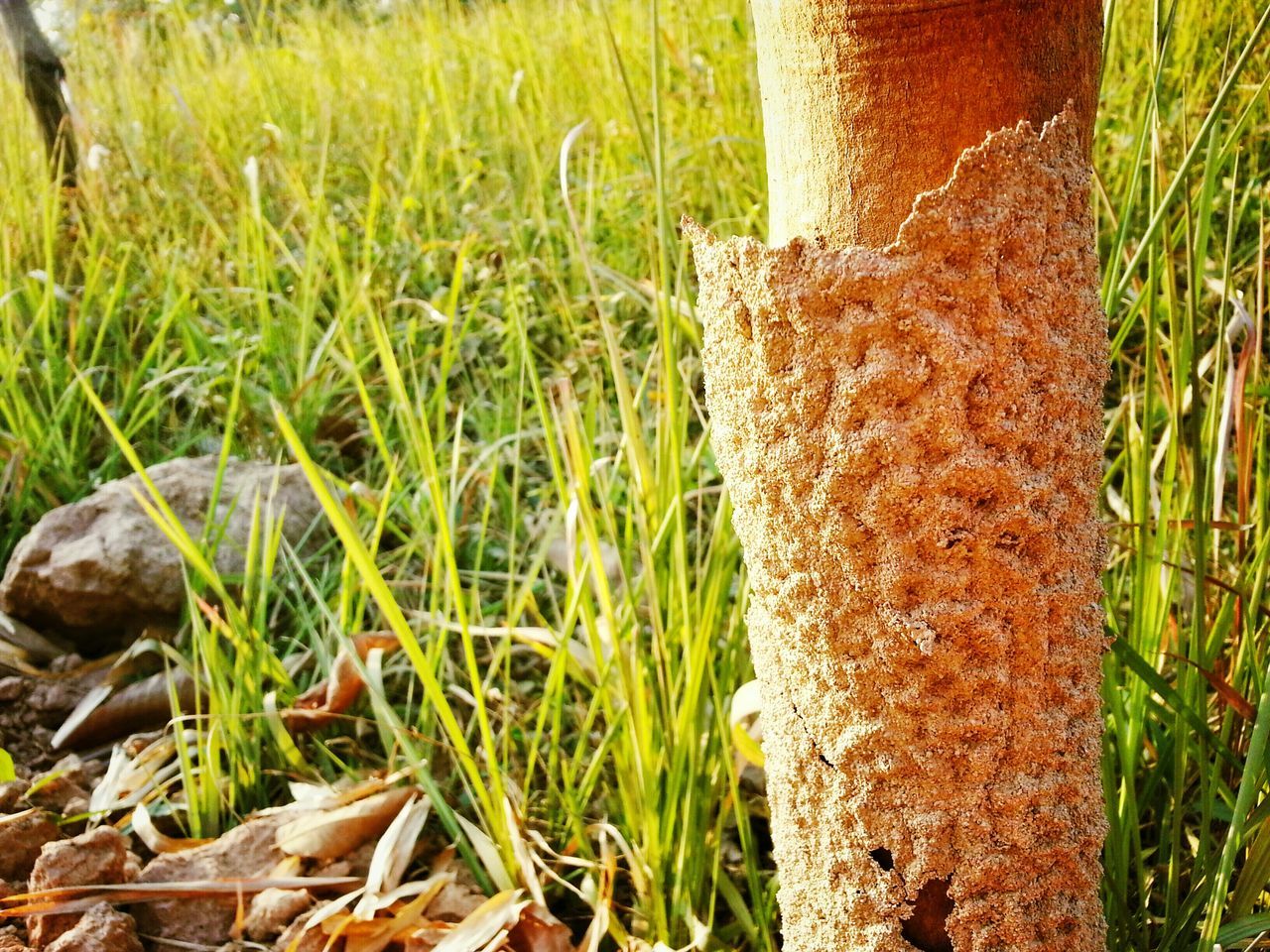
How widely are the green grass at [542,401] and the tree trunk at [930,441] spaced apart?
A: 0.14 m

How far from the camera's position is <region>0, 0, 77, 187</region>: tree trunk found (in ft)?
9.48

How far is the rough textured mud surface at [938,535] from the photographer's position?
717 millimetres

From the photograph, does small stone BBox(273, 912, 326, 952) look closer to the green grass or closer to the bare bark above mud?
the green grass

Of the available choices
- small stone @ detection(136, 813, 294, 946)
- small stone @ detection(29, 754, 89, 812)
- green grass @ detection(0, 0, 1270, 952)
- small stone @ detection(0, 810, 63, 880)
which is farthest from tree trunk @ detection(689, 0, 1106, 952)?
small stone @ detection(29, 754, 89, 812)

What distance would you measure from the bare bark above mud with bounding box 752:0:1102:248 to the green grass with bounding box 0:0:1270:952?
0.17 metres

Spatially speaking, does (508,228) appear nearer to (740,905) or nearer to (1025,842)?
(740,905)

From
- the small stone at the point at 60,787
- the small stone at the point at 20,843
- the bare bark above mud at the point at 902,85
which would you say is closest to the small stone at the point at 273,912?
the small stone at the point at 20,843

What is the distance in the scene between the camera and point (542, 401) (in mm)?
1233

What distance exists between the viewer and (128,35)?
3750 mm

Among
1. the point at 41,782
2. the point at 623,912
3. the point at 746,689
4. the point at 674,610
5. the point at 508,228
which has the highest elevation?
the point at 508,228

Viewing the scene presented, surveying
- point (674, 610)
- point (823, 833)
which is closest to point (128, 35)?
point (674, 610)

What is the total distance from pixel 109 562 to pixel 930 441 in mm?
1551

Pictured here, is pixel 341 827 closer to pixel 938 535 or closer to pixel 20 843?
pixel 20 843

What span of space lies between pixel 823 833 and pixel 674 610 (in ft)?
1.38
